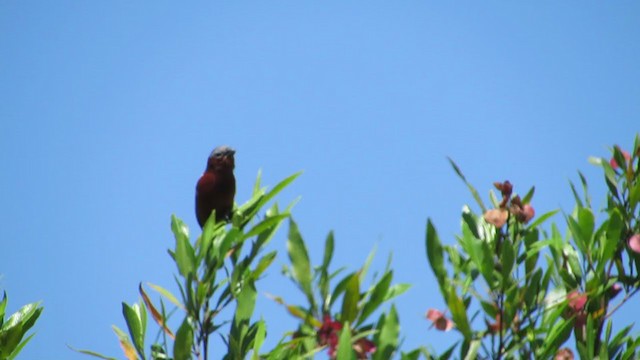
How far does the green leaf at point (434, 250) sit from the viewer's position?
2.31 m

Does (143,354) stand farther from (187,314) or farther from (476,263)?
(476,263)

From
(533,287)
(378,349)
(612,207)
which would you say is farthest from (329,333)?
(612,207)

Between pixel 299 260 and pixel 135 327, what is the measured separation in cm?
72

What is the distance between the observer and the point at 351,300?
214cm

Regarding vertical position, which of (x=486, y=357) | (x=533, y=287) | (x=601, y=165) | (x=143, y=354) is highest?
(x=601, y=165)

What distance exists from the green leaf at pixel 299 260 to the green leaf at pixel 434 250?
325 millimetres

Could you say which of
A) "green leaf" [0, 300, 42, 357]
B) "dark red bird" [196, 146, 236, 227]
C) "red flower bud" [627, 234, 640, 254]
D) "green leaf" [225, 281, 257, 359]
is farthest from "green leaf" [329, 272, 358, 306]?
"green leaf" [0, 300, 42, 357]

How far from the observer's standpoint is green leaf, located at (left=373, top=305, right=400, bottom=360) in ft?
6.53

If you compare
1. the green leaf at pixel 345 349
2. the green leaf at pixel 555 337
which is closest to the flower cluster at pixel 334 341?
the green leaf at pixel 345 349

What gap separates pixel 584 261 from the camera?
255 centimetres

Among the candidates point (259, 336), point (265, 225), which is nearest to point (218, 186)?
point (265, 225)

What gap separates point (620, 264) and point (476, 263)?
476 millimetres

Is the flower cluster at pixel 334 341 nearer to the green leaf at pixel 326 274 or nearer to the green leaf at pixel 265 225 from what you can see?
the green leaf at pixel 326 274

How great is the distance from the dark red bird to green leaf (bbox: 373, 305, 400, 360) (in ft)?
3.02
